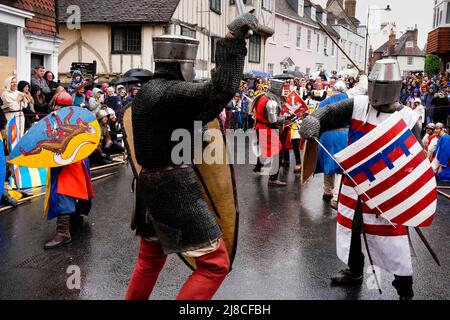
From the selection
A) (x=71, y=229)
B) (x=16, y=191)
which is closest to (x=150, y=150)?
(x=71, y=229)

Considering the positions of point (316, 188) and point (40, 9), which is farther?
point (40, 9)

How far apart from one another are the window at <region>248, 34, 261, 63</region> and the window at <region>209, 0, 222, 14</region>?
15.8 feet

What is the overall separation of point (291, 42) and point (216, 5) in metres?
13.4

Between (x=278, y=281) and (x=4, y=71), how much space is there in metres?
9.77

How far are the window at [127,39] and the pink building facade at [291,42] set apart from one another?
1220 centimetres

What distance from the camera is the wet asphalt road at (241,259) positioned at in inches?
159

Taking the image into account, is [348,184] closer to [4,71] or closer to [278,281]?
[278,281]

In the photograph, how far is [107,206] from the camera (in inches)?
270

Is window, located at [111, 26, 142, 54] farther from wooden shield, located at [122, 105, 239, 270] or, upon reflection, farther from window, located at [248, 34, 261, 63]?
wooden shield, located at [122, 105, 239, 270]

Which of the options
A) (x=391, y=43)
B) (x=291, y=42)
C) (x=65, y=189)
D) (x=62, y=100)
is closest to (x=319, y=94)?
(x=62, y=100)

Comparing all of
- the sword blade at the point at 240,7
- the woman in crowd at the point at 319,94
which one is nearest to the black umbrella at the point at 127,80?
the woman in crowd at the point at 319,94

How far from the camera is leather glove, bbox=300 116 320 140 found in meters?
3.41

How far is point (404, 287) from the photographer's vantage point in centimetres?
364

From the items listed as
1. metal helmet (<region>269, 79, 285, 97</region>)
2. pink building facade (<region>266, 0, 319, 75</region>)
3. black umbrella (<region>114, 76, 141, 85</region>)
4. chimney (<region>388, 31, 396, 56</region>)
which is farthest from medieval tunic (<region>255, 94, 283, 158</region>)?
chimney (<region>388, 31, 396, 56</region>)
